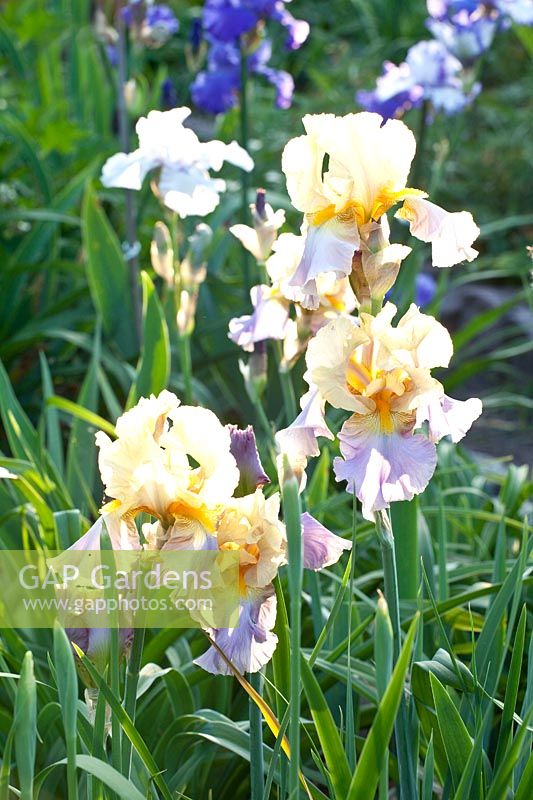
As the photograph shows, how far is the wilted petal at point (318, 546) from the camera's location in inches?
34.7

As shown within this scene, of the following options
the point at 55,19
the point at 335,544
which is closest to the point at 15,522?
the point at 335,544

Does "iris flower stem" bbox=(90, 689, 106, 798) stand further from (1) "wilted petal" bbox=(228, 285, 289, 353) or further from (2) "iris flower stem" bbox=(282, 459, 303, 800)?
(1) "wilted petal" bbox=(228, 285, 289, 353)

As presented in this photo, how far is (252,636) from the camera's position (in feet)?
2.79

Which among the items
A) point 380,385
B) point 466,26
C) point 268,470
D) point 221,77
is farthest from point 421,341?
point 466,26

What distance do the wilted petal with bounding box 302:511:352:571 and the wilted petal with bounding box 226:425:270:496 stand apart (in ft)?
0.18

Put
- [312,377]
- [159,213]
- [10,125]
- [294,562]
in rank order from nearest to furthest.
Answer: [294,562], [312,377], [10,125], [159,213]

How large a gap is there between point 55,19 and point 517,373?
2147mm

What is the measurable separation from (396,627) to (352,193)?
40 centimetres

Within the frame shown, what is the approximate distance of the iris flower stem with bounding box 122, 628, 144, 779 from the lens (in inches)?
33.9

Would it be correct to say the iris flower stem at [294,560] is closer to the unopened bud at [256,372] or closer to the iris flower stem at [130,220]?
the unopened bud at [256,372]

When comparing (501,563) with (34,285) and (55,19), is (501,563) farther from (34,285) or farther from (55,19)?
(55,19)

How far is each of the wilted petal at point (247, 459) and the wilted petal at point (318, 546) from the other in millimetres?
55

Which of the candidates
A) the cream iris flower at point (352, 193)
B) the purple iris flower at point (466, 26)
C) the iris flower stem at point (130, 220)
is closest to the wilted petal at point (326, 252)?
the cream iris flower at point (352, 193)

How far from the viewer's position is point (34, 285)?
3002 mm
